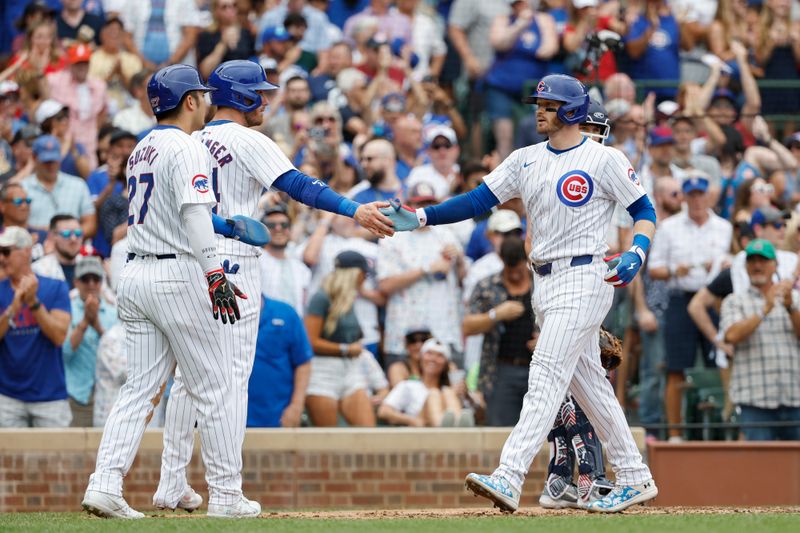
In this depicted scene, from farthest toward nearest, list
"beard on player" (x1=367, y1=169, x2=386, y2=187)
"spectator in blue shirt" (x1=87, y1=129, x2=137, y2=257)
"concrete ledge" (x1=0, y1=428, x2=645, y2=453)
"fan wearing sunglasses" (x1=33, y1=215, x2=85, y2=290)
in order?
1. "beard on player" (x1=367, y1=169, x2=386, y2=187)
2. "spectator in blue shirt" (x1=87, y1=129, x2=137, y2=257)
3. "fan wearing sunglasses" (x1=33, y1=215, x2=85, y2=290)
4. "concrete ledge" (x1=0, y1=428, x2=645, y2=453)

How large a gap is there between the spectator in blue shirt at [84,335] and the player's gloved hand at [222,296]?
4365 millimetres

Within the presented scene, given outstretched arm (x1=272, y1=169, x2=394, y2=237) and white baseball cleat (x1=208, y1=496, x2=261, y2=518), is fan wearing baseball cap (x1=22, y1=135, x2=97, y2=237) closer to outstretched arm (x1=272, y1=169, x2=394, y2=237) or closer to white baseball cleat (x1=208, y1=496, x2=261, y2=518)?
outstretched arm (x1=272, y1=169, x2=394, y2=237)

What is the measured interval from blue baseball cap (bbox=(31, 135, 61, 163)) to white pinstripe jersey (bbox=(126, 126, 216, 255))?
5.44 meters

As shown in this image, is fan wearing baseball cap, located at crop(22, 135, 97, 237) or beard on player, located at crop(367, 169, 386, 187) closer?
fan wearing baseball cap, located at crop(22, 135, 97, 237)

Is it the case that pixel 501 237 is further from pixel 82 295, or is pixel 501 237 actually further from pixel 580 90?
pixel 580 90

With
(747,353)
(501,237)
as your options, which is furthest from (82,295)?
(747,353)

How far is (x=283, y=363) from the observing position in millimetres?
10406

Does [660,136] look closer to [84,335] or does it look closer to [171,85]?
[84,335]

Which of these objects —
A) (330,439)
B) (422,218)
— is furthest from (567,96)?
(330,439)

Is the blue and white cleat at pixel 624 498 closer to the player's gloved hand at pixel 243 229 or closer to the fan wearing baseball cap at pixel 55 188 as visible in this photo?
the player's gloved hand at pixel 243 229

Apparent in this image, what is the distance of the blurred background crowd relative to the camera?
35.7ft

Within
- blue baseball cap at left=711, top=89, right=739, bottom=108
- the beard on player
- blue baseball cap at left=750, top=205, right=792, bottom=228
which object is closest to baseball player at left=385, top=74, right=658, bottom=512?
blue baseball cap at left=750, top=205, right=792, bottom=228

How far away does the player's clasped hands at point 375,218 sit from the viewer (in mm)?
7820

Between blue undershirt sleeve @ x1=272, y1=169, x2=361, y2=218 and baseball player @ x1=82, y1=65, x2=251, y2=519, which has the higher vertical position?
blue undershirt sleeve @ x1=272, y1=169, x2=361, y2=218
